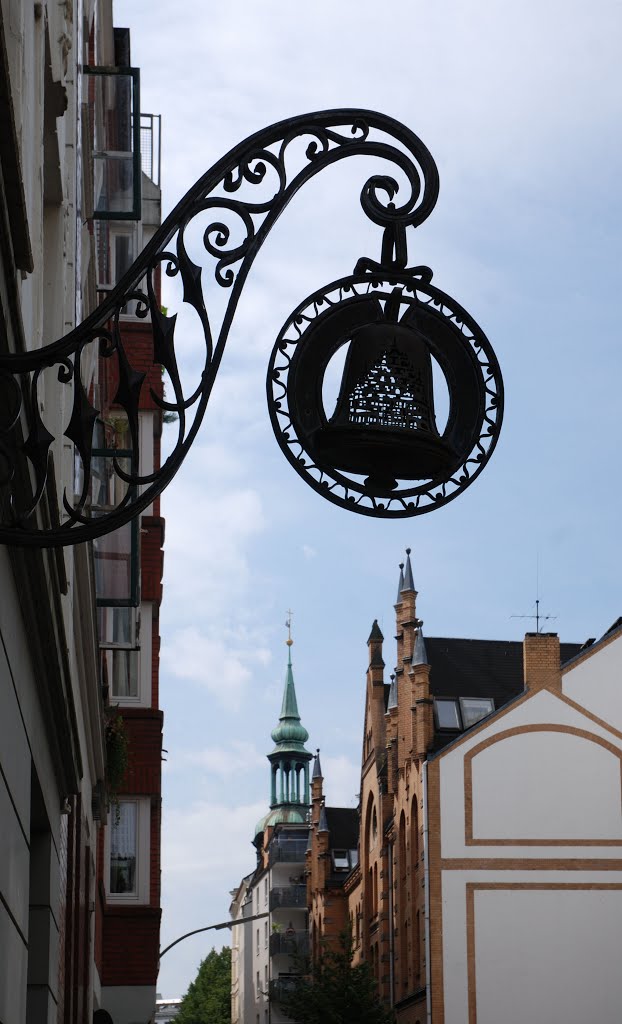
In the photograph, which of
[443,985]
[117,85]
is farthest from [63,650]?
[443,985]

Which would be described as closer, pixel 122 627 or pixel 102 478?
pixel 102 478

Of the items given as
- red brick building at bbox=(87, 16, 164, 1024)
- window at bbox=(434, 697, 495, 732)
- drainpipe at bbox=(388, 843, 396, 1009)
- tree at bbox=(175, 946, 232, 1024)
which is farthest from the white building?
tree at bbox=(175, 946, 232, 1024)

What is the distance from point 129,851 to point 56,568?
19692 millimetres

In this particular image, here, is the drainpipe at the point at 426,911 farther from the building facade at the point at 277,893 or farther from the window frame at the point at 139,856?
the building facade at the point at 277,893

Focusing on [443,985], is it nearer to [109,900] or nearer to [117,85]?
[109,900]

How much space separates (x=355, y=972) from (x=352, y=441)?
144ft

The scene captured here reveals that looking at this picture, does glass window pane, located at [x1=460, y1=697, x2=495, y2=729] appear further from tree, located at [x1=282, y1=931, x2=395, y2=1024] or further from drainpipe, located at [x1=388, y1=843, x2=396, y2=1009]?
tree, located at [x1=282, y1=931, x2=395, y2=1024]

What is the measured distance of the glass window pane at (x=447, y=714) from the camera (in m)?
54.3

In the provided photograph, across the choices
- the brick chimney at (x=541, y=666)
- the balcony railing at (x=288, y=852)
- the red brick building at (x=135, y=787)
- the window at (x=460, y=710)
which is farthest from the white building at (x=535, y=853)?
the balcony railing at (x=288, y=852)

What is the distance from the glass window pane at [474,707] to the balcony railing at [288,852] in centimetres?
4303

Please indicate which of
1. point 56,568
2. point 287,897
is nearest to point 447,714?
point 287,897

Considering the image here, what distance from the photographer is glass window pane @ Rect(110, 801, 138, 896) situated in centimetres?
2647

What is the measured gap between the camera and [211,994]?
11356 cm

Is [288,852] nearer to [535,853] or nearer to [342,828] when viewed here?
[342,828]
